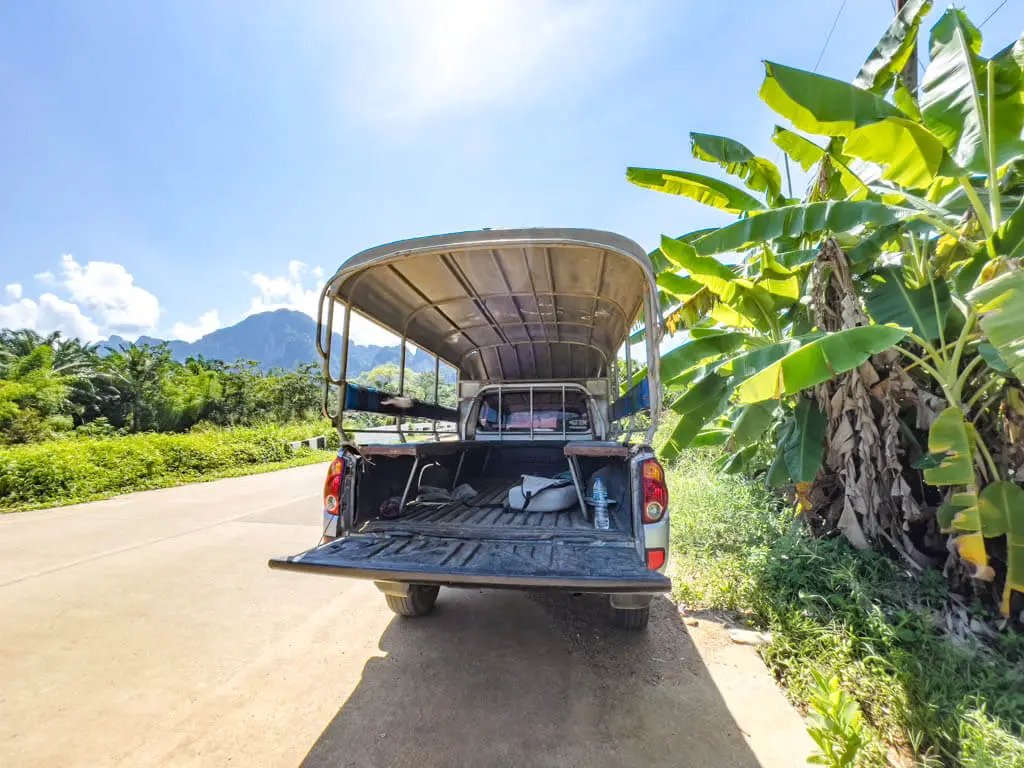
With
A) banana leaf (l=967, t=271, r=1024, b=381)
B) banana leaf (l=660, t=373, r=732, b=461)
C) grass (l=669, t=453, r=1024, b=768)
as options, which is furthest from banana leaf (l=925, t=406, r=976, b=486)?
banana leaf (l=660, t=373, r=732, b=461)

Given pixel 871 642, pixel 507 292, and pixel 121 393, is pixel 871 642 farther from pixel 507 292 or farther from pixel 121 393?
pixel 121 393

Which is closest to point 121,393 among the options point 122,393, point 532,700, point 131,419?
point 122,393

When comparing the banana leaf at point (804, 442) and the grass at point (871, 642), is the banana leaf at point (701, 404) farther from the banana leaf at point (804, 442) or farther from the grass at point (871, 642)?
the grass at point (871, 642)

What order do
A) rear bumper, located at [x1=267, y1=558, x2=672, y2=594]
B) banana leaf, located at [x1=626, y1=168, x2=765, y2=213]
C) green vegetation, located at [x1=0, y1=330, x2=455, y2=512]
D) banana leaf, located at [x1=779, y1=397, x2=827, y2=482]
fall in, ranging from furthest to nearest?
green vegetation, located at [x1=0, y1=330, x2=455, y2=512] → banana leaf, located at [x1=626, y1=168, x2=765, y2=213] → banana leaf, located at [x1=779, y1=397, x2=827, y2=482] → rear bumper, located at [x1=267, y1=558, x2=672, y2=594]

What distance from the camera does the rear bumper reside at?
1.84 m

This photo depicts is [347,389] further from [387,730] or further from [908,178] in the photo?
[908,178]

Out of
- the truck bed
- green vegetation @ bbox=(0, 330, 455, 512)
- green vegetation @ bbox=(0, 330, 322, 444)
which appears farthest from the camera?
green vegetation @ bbox=(0, 330, 322, 444)

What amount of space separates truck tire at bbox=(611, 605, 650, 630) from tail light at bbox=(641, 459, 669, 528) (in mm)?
855

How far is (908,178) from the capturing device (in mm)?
2842

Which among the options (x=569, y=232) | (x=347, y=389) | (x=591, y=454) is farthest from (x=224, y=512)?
(x=569, y=232)

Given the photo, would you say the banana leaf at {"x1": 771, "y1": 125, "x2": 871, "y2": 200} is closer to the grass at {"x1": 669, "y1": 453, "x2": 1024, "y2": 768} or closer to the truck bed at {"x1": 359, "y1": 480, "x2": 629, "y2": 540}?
the grass at {"x1": 669, "y1": 453, "x2": 1024, "y2": 768}

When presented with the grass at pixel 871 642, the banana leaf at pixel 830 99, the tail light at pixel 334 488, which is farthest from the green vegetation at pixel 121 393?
the banana leaf at pixel 830 99

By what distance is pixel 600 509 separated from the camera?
9.86 ft

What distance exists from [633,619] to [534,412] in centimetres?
260
